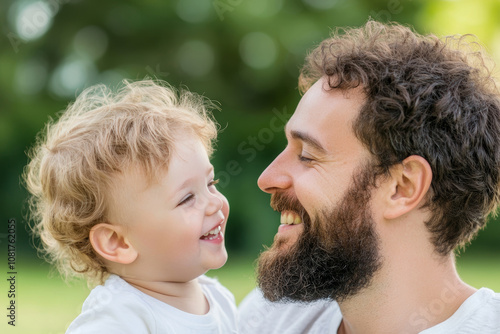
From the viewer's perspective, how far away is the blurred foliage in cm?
1025

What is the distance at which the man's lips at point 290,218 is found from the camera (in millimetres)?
2619

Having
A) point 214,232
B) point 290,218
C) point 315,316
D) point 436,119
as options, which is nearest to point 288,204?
Result: point 290,218

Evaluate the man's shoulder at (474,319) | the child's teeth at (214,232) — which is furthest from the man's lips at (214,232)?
the man's shoulder at (474,319)

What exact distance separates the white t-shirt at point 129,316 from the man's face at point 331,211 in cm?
35

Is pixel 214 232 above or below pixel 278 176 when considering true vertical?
below

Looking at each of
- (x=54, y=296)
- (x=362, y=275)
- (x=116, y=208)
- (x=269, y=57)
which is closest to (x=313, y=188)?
(x=362, y=275)

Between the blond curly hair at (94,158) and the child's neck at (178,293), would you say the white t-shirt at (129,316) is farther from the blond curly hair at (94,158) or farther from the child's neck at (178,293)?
the blond curly hair at (94,158)

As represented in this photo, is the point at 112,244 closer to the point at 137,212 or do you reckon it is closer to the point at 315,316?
the point at 137,212

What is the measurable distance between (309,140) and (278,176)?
19 centimetres

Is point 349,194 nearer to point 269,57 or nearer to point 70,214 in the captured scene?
point 70,214

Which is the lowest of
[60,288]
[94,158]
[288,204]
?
[60,288]

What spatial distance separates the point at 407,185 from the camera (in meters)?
2.49

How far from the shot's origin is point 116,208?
241 centimetres

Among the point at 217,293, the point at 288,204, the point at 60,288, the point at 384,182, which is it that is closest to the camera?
the point at 384,182
